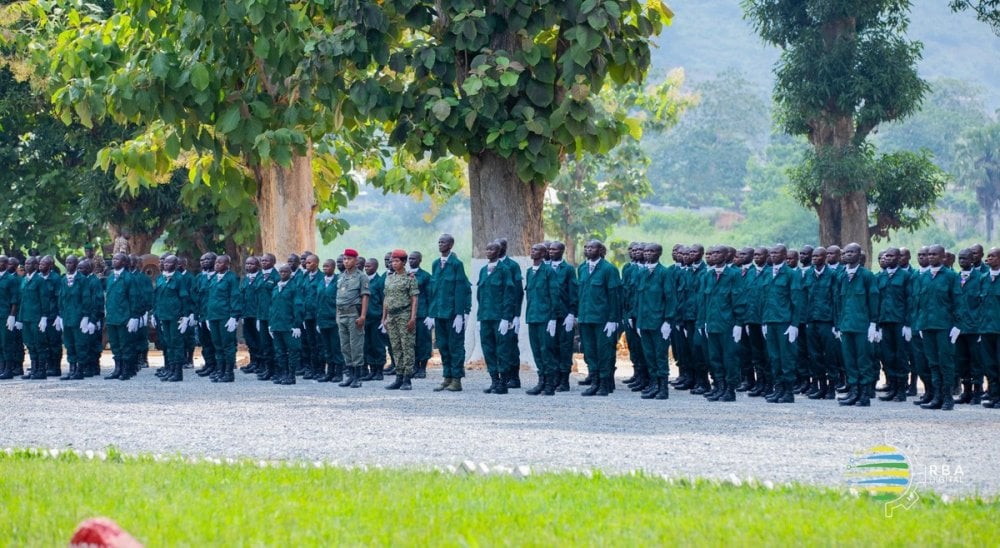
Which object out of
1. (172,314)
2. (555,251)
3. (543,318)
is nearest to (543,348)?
(543,318)

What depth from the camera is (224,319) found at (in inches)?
884

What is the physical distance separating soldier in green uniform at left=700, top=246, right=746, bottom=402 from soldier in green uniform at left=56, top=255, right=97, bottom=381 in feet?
30.9

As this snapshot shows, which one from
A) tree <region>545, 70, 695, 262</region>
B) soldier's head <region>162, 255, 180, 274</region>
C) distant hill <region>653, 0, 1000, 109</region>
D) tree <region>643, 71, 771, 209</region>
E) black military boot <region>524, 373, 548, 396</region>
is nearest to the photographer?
black military boot <region>524, 373, 548, 396</region>

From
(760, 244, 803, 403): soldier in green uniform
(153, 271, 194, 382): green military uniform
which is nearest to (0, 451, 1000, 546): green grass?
(760, 244, 803, 403): soldier in green uniform

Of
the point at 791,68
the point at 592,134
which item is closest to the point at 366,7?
the point at 592,134

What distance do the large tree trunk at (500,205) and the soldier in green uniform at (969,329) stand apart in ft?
25.8

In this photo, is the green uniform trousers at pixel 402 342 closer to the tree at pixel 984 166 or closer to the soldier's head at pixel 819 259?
the soldier's head at pixel 819 259

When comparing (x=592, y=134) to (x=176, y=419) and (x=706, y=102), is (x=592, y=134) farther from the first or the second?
(x=706, y=102)

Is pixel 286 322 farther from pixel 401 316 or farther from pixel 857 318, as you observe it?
pixel 857 318

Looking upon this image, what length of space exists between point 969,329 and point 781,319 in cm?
220

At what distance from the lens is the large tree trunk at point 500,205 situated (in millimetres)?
23953

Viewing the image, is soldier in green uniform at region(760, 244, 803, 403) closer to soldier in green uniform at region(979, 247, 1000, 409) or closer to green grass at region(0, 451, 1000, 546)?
soldier in green uniform at region(979, 247, 1000, 409)

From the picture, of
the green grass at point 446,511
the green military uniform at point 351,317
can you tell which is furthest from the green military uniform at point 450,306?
the green grass at point 446,511

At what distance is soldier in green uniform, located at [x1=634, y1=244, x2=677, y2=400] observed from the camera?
60.9 feet
